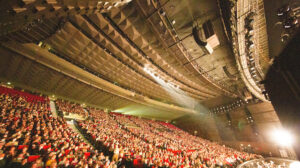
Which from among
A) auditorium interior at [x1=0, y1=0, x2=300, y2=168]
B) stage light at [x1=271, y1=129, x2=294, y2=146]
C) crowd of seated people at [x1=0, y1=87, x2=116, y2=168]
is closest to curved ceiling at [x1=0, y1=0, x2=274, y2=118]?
auditorium interior at [x1=0, y1=0, x2=300, y2=168]

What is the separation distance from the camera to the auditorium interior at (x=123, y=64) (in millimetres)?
2975

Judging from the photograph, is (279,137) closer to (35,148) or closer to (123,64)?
(123,64)

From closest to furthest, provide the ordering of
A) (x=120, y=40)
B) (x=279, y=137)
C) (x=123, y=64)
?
1. (x=120, y=40)
2. (x=123, y=64)
3. (x=279, y=137)

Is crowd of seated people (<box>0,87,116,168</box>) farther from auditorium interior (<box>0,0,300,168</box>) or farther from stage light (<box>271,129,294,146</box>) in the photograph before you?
stage light (<box>271,129,294,146</box>)

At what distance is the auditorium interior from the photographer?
2.97 meters

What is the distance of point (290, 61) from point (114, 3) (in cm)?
419

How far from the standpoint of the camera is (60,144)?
5215 mm

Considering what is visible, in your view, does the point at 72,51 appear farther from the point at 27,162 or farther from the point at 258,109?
the point at 258,109

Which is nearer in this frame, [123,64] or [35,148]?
[35,148]

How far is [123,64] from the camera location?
939cm

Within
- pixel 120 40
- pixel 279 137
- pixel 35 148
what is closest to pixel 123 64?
pixel 120 40

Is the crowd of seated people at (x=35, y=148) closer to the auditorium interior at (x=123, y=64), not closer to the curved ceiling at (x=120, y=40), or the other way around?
the auditorium interior at (x=123, y=64)

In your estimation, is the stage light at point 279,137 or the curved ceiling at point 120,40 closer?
the curved ceiling at point 120,40

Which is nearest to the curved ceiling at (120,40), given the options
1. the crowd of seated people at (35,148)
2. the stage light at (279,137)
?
the crowd of seated people at (35,148)
